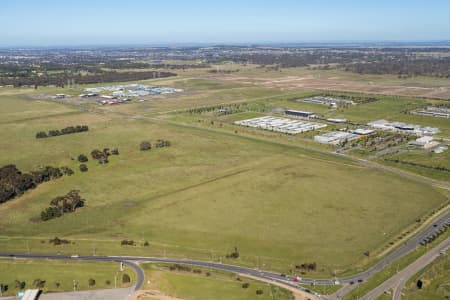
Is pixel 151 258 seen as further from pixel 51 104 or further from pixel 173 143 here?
pixel 51 104

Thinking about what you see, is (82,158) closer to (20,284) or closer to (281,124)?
(20,284)

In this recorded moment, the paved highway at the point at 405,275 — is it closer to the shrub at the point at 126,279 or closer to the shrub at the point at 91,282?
the shrub at the point at 126,279

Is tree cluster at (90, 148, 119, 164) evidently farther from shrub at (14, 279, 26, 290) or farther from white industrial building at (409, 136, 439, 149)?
white industrial building at (409, 136, 439, 149)

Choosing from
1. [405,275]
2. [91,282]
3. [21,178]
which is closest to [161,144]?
[21,178]

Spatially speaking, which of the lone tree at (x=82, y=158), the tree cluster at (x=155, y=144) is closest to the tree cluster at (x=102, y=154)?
the lone tree at (x=82, y=158)

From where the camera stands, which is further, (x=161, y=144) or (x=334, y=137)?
(x=334, y=137)

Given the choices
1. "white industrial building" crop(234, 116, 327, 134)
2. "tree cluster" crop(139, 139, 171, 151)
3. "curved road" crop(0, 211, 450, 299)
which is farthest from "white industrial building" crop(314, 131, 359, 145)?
"curved road" crop(0, 211, 450, 299)
